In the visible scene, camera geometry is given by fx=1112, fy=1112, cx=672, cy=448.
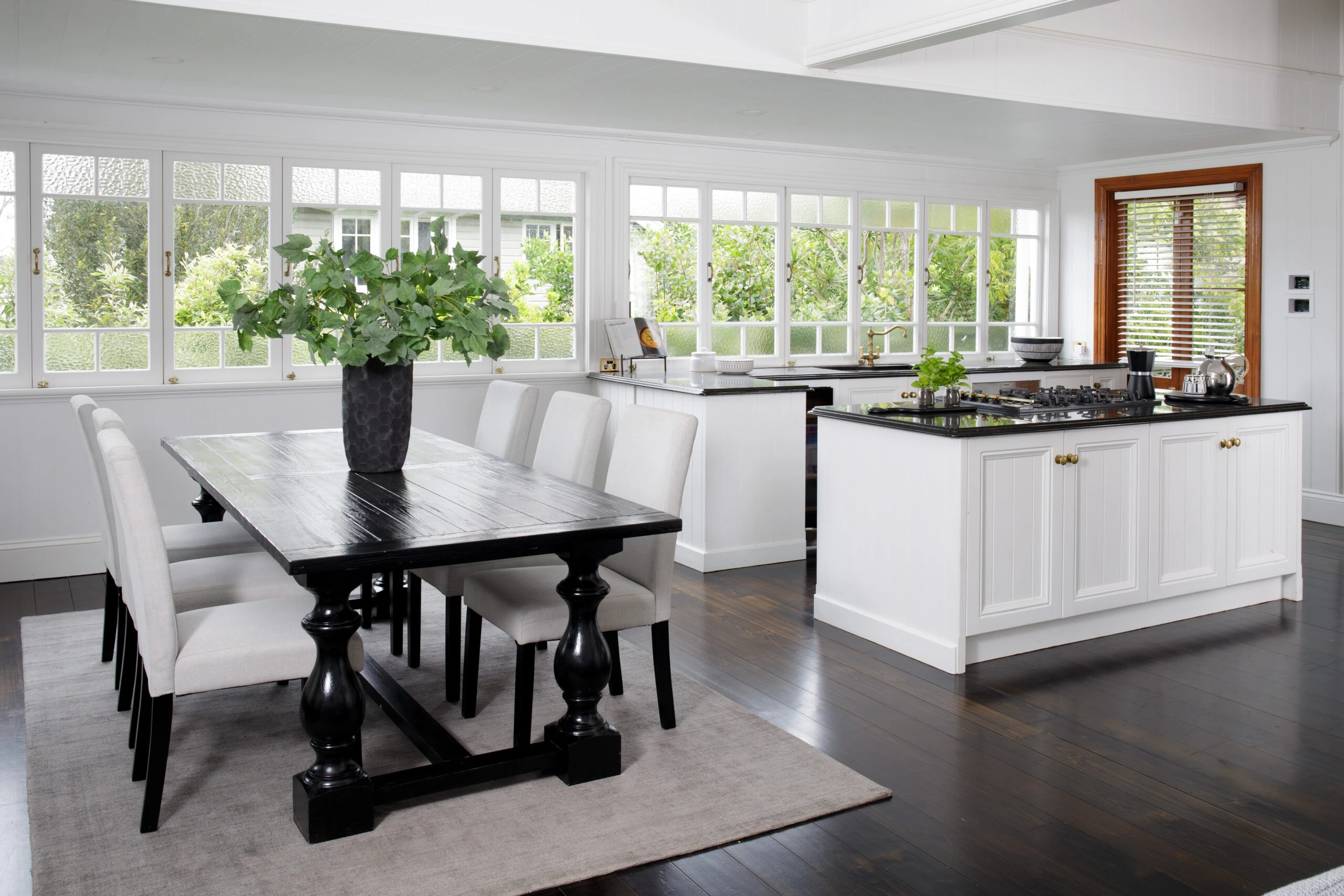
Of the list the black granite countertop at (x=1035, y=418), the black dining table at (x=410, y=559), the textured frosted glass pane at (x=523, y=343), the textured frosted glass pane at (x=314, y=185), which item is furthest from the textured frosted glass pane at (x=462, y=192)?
the black dining table at (x=410, y=559)

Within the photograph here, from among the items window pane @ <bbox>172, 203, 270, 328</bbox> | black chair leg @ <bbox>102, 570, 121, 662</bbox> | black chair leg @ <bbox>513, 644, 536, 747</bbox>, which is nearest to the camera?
black chair leg @ <bbox>513, 644, 536, 747</bbox>

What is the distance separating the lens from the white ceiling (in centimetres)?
388

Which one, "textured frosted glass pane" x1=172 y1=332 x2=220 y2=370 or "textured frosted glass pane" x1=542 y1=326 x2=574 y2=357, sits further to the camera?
"textured frosted glass pane" x1=542 y1=326 x2=574 y2=357

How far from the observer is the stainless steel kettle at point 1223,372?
4.66 metres

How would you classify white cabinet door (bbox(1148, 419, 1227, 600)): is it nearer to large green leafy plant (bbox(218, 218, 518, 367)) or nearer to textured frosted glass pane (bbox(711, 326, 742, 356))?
large green leafy plant (bbox(218, 218, 518, 367))

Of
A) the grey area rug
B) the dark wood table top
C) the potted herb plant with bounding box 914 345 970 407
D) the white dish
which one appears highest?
the white dish

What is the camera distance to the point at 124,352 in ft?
17.1

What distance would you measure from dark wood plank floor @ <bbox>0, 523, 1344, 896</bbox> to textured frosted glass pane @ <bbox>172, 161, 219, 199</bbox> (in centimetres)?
195

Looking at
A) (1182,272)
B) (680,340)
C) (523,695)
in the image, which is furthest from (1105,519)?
(1182,272)

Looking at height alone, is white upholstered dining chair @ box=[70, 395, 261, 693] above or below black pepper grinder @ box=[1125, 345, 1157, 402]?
below

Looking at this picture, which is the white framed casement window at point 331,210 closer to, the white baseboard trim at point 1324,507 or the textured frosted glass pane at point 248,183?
the textured frosted glass pane at point 248,183

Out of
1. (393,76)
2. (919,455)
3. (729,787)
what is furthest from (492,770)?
(393,76)

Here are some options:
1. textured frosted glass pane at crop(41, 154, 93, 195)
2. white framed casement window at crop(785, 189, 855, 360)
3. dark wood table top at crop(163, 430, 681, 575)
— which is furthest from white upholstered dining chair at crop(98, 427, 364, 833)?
white framed casement window at crop(785, 189, 855, 360)

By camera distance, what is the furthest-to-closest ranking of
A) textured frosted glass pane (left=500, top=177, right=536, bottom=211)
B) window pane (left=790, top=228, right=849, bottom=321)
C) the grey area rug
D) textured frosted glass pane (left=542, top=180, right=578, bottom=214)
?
window pane (left=790, top=228, right=849, bottom=321), textured frosted glass pane (left=542, top=180, right=578, bottom=214), textured frosted glass pane (left=500, top=177, right=536, bottom=211), the grey area rug
